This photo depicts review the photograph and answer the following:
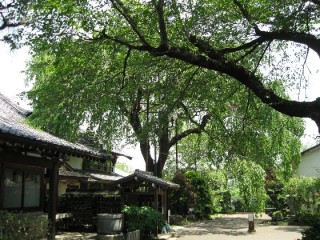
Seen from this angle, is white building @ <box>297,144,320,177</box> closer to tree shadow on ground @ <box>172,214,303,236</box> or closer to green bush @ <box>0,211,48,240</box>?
tree shadow on ground @ <box>172,214,303,236</box>

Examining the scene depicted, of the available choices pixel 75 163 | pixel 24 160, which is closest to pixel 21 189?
pixel 24 160

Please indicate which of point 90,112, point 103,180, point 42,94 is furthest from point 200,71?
point 103,180

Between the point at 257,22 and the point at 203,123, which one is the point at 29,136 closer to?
the point at 257,22

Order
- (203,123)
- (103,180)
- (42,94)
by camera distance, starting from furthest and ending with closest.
→ (103,180), (203,123), (42,94)

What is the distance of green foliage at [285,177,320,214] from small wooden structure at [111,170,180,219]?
457 inches

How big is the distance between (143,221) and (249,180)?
5169 millimetres

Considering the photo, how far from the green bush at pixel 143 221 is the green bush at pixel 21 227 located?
6854 mm

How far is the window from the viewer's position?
11.0 m

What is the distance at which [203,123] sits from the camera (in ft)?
58.7

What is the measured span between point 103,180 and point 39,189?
1390cm

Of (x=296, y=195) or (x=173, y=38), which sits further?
(x=296, y=195)

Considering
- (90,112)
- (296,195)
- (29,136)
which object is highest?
(90,112)

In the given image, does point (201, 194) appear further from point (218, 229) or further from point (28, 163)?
point (28, 163)

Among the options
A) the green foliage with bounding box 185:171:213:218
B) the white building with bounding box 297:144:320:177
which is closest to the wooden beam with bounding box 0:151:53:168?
the green foliage with bounding box 185:171:213:218
